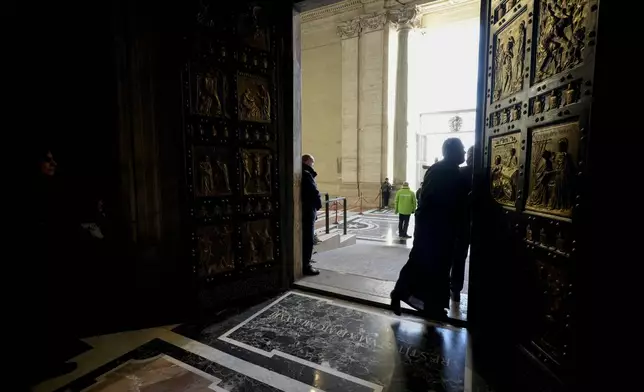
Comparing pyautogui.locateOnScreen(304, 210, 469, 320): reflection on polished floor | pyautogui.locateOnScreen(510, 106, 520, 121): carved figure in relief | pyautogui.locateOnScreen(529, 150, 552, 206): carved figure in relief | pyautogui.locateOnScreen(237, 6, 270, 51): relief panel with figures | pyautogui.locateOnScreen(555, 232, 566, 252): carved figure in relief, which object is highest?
pyautogui.locateOnScreen(237, 6, 270, 51): relief panel with figures

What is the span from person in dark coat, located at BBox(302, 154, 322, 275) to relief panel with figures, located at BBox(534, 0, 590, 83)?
A: 10.3 feet

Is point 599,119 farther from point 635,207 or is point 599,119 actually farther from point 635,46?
point 635,207

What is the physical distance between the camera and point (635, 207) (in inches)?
57.7

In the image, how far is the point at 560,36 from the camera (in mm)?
1795

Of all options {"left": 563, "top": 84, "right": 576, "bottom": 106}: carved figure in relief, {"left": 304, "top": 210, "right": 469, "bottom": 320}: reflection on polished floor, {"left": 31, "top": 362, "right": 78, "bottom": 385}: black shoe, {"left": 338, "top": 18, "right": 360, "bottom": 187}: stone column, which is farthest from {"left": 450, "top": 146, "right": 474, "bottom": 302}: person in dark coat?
{"left": 338, "top": 18, "right": 360, "bottom": 187}: stone column

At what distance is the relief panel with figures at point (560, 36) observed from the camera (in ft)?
5.39

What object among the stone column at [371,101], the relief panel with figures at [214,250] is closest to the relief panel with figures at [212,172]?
the relief panel with figures at [214,250]

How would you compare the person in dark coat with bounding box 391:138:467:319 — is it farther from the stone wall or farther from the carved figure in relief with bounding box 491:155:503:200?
the stone wall

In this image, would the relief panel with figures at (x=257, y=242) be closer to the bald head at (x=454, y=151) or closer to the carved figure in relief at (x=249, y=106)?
the carved figure in relief at (x=249, y=106)

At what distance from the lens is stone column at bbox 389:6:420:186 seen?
529 inches

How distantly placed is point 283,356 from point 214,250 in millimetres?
1474

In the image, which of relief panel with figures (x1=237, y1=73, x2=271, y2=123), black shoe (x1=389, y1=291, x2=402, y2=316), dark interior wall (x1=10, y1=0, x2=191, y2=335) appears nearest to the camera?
dark interior wall (x1=10, y1=0, x2=191, y2=335)

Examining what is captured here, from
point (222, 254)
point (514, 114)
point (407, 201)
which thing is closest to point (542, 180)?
point (514, 114)

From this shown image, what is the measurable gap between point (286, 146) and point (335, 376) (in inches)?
110
